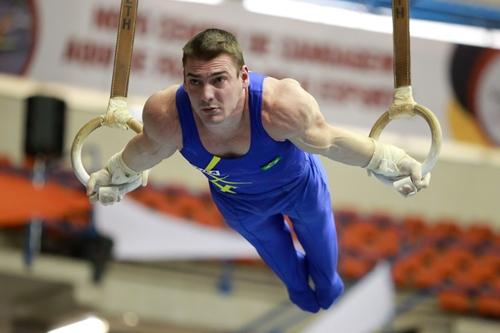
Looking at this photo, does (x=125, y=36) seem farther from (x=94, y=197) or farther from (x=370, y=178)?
(x=370, y=178)

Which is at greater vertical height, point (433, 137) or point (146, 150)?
point (433, 137)

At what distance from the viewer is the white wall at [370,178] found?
1009 cm

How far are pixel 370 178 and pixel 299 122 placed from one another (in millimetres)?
6665

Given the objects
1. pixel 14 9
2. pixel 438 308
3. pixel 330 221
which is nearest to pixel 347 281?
pixel 438 308

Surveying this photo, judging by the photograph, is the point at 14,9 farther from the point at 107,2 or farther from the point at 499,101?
the point at 499,101

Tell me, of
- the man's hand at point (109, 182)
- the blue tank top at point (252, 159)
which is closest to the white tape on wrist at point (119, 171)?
the man's hand at point (109, 182)

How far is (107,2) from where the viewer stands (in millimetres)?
8891

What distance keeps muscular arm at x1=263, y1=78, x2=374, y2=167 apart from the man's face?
189 millimetres

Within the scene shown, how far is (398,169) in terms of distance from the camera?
402 cm

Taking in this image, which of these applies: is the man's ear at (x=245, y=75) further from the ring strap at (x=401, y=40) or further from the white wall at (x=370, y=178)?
the white wall at (x=370, y=178)

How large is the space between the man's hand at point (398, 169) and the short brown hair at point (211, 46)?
2.61ft

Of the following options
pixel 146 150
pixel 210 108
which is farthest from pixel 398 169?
pixel 146 150

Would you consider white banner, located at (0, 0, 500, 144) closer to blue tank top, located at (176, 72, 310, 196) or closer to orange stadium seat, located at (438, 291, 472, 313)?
orange stadium seat, located at (438, 291, 472, 313)

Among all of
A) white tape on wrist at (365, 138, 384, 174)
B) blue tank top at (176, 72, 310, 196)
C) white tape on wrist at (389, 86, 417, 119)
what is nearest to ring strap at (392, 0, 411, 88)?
white tape on wrist at (389, 86, 417, 119)
